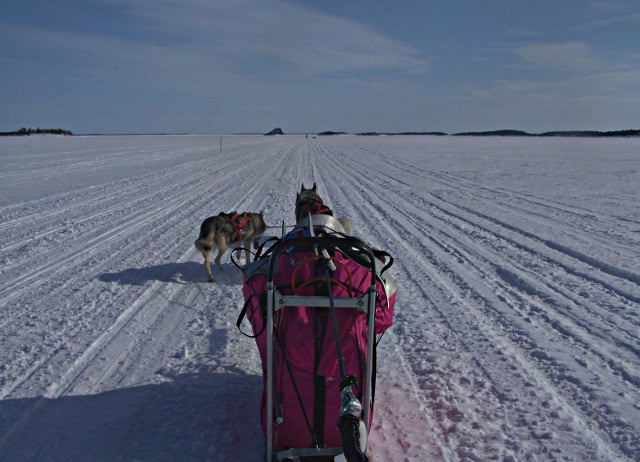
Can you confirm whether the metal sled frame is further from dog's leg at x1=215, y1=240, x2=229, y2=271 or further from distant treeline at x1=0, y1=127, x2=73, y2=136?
distant treeline at x1=0, y1=127, x2=73, y2=136

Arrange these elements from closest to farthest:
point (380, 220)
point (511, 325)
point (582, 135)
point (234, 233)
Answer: point (511, 325) → point (234, 233) → point (380, 220) → point (582, 135)

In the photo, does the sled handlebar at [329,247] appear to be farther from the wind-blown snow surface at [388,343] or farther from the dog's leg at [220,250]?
the dog's leg at [220,250]

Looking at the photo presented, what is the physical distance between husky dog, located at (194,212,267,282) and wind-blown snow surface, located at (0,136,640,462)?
31 cm

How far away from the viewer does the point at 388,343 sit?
3.93 m

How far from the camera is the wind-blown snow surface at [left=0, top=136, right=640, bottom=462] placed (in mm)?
2709

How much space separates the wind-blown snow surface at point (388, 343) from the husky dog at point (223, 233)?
31 cm

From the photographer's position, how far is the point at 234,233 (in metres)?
6.19

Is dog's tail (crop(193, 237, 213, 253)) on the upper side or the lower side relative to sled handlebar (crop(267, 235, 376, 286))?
lower

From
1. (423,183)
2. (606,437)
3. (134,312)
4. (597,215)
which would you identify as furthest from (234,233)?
(423,183)

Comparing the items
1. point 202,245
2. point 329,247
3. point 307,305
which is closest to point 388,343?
point 329,247

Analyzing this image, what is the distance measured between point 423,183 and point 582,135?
8564 centimetres

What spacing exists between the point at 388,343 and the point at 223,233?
2.89 meters

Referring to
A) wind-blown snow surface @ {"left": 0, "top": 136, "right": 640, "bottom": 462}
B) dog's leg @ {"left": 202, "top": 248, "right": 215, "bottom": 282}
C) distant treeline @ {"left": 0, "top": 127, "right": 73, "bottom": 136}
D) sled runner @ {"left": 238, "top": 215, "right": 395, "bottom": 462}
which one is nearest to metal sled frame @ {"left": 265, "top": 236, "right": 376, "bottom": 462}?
sled runner @ {"left": 238, "top": 215, "right": 395, "bottom": 462}

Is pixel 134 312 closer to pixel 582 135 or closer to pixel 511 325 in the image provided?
pixel 511 325
